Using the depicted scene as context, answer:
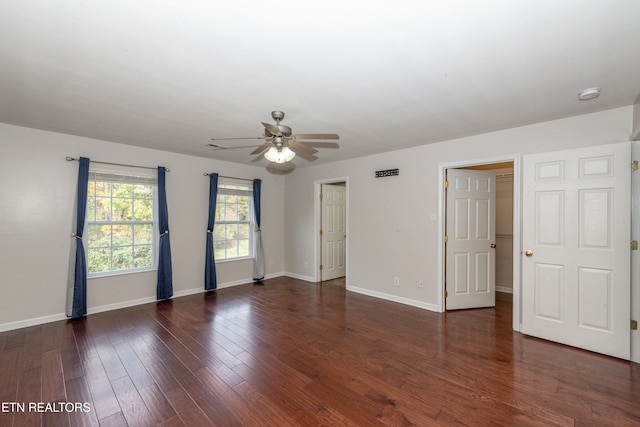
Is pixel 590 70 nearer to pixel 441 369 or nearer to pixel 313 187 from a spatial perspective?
pixel 441 369

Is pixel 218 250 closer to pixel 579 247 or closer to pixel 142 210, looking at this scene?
pixel 142 210

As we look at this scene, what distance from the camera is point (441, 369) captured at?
8.20 feet

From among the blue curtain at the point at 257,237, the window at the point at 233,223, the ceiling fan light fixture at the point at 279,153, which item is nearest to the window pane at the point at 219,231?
the window at the point at 233,223

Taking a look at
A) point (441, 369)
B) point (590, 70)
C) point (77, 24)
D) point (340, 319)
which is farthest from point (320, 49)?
point (340, 319)

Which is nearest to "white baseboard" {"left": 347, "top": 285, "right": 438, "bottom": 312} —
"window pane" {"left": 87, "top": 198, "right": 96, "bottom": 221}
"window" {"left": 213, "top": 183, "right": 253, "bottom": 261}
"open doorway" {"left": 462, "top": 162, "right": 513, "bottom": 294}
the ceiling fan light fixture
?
"open doorway" {"left": 462, "top": 162, "right": 513, "bottom": 294}

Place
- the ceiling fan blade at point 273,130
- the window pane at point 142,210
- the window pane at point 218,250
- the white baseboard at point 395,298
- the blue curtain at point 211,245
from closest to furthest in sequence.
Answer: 1. the ceiling fan blade at point 273,130
2. the white baseboard at point 395,298
3. the window pane at point 142,210
4. the blue curtain at point 211,245
5. the window pane at point 218,250

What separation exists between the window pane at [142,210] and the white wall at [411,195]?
2993mm

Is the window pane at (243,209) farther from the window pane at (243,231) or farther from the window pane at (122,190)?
the window pane at (122,190)

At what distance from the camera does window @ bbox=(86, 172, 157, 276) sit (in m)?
4.02

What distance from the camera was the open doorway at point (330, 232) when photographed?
581 centimetres

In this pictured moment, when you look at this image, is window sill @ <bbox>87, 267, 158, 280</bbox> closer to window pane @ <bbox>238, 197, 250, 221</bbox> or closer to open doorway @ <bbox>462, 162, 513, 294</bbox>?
window pane @ <bbox>238, 197, 250, 221</bbox>

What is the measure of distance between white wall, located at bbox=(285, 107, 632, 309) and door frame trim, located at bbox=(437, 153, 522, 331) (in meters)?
0.06

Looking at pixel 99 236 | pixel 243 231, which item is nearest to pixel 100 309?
pixel 99 236

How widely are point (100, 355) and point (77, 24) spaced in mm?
2908
